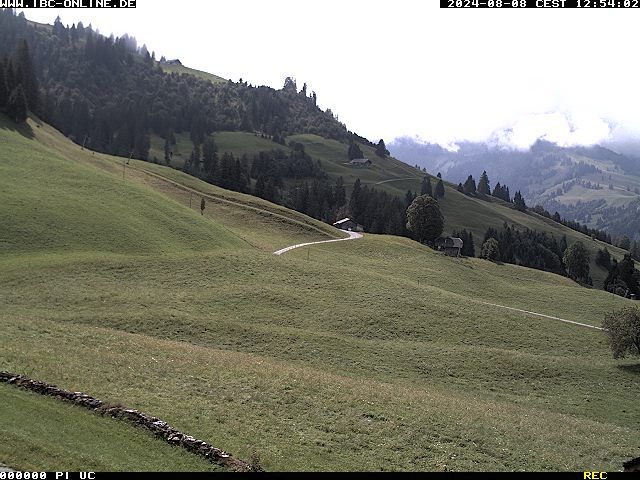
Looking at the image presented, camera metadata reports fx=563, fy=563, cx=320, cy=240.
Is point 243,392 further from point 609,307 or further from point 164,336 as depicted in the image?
point 609,307

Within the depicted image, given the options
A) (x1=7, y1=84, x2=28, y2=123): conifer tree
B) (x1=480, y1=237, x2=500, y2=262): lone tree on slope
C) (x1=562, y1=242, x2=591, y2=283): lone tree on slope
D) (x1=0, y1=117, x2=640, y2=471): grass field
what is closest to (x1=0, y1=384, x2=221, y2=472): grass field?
(x1=0, y1=117, x2=640, y2=471): grass field

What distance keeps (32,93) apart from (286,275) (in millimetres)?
112511

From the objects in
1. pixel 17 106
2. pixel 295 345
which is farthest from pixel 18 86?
pixel 295 345

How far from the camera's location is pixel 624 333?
2112 inches

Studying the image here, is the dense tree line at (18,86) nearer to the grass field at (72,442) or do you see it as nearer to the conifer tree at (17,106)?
the conifer tree at (17,106)

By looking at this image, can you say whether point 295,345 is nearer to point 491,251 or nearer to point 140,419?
point 140,419

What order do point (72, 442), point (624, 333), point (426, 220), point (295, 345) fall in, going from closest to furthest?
point (72, 442), point (295, 345), point (624, 333), point (426, 220)

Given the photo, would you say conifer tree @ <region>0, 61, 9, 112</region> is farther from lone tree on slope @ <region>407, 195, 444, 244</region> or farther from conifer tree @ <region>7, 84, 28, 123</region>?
lone tree on slope @ <region>407, 195, 444, 244</region>

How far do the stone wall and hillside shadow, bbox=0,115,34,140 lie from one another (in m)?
98.8

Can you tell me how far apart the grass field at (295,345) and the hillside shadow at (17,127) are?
33.7 ft

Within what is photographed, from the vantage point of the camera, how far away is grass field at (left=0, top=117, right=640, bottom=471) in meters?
26.1

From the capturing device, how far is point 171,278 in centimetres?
6266

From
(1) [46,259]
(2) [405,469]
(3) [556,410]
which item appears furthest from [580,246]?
(2) [405,469]

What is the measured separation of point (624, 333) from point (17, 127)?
4490 inches
